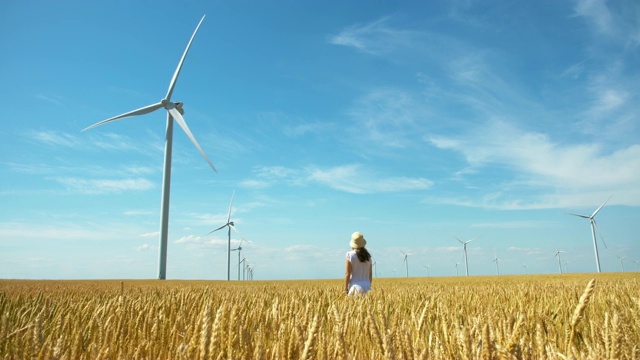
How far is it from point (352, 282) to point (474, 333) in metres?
7.05

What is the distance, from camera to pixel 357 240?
931 centimetres

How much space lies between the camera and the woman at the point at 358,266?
30.8ft

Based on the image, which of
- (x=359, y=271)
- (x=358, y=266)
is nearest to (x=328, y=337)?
(x=358, y=266)

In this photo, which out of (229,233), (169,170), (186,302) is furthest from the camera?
(229,233)

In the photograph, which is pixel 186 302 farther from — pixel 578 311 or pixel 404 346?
pixel 578 311

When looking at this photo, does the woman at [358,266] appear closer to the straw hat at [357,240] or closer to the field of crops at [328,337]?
the straw hat at [357,240]

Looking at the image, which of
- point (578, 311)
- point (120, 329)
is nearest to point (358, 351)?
point (578, 311)

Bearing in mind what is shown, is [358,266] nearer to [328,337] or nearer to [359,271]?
[359,271]

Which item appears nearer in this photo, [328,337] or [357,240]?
[328,337]

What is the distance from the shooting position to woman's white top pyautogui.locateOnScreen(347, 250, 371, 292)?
31.3ft

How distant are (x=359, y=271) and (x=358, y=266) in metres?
0.16

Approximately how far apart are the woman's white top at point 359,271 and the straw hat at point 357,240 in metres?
0.25

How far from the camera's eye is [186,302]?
5.73 metres

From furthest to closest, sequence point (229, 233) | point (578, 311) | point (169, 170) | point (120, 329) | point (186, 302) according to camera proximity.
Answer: point (229, 233)
point (169, 170)
point (186, 302)
point (120, 329)
point (578, 311)
